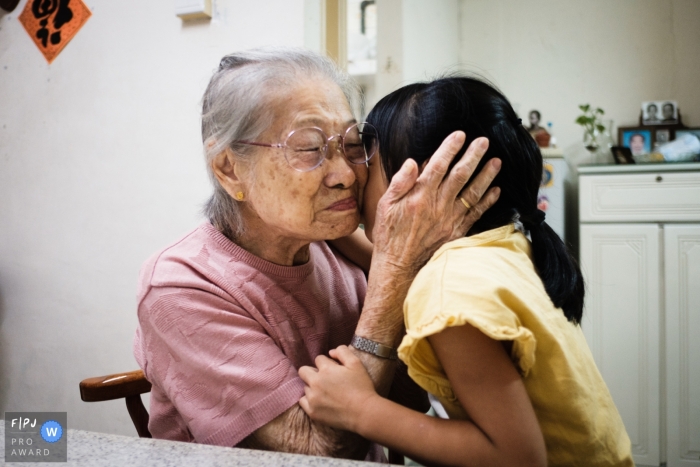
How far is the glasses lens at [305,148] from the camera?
1.08 metres

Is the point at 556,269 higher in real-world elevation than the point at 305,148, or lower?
lower

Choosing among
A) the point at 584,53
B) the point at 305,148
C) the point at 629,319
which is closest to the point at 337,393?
the point at 305,148

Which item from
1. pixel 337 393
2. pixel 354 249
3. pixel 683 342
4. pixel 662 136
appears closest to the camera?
pixel 337 393

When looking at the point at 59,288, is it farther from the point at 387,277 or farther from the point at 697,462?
the point at 697,462

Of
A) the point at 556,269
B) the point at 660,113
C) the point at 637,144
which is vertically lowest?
the point at 556,269

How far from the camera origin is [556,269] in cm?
96

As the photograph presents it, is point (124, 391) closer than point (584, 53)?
Yes

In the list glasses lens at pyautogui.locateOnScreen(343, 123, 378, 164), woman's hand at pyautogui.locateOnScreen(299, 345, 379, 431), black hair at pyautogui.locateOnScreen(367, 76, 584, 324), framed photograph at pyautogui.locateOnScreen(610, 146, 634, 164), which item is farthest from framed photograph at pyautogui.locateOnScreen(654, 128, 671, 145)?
woman's hand at pyautogui.locateOnScreen(299, 345, 379, 431)

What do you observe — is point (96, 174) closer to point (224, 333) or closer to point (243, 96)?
point (243, 96)

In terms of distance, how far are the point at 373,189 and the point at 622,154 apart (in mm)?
2900

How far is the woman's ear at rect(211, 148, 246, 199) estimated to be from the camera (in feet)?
3.81

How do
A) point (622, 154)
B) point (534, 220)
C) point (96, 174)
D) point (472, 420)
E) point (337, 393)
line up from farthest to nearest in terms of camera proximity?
point (622, 154) < point (96, 174) < point (534, 220) < point (337, 393) < point (472, 420)

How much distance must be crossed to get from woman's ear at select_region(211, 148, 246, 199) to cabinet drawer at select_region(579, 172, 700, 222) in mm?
2541

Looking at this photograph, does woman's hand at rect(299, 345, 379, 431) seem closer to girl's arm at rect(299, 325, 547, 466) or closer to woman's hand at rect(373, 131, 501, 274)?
girl's arm at rect(299, 325, 547, 466)
